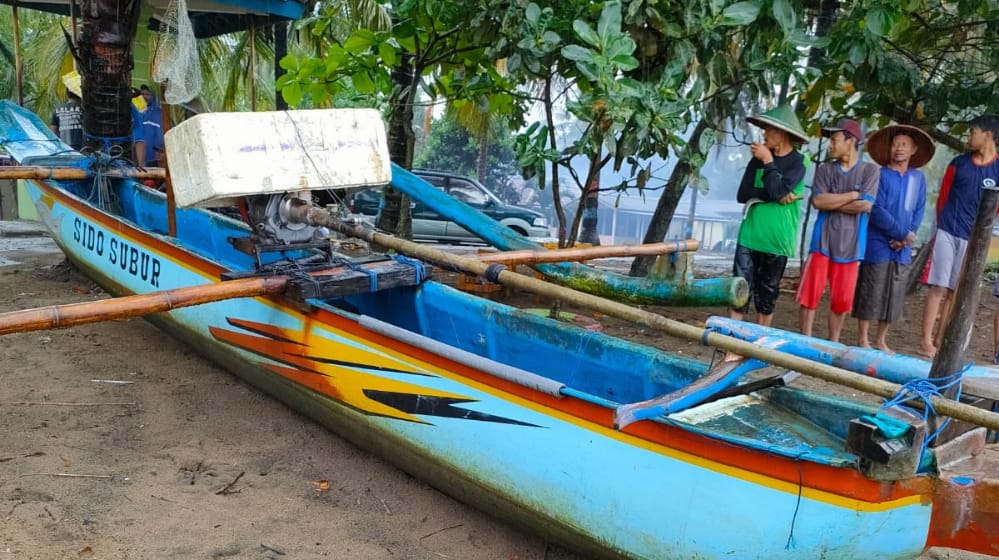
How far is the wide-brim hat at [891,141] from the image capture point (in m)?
5.43

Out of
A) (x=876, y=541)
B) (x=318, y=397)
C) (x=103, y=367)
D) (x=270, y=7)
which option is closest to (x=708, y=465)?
(x=876, y=541)

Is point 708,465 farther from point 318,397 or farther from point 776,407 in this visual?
point 318,397

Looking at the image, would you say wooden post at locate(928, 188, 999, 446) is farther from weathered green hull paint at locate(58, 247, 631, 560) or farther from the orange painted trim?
weathered green hull paint at locate(58, 247, 631, 560)

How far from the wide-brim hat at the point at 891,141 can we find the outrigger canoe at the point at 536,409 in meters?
2.98

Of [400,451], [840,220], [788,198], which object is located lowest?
[400,451]

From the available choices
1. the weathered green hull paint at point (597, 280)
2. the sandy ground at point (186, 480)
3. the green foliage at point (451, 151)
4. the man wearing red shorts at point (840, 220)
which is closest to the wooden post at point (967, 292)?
the sandy ground at point (186, 480)

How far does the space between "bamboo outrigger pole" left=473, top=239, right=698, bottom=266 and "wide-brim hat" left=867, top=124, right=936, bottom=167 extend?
2015 mm

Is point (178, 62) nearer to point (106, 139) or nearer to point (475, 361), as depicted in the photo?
point (106, 139)

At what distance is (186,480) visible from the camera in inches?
141

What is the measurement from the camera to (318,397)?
3967 millimetres

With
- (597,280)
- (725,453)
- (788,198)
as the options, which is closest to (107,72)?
(597,280)

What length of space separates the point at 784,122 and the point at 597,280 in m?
1.62

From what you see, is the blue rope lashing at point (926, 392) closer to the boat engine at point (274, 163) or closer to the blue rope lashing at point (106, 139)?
the boat engine at point (274, 163)

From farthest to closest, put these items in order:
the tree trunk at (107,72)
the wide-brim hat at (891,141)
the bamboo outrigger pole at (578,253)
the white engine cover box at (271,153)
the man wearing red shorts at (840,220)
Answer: the tree trunk at (107,72) < the wide-brim hat at (891,141) < the man wearing red shorts at (840,220) < the bamboo outrigger pole at (578,253) < the white engine cover box at (271,153)
